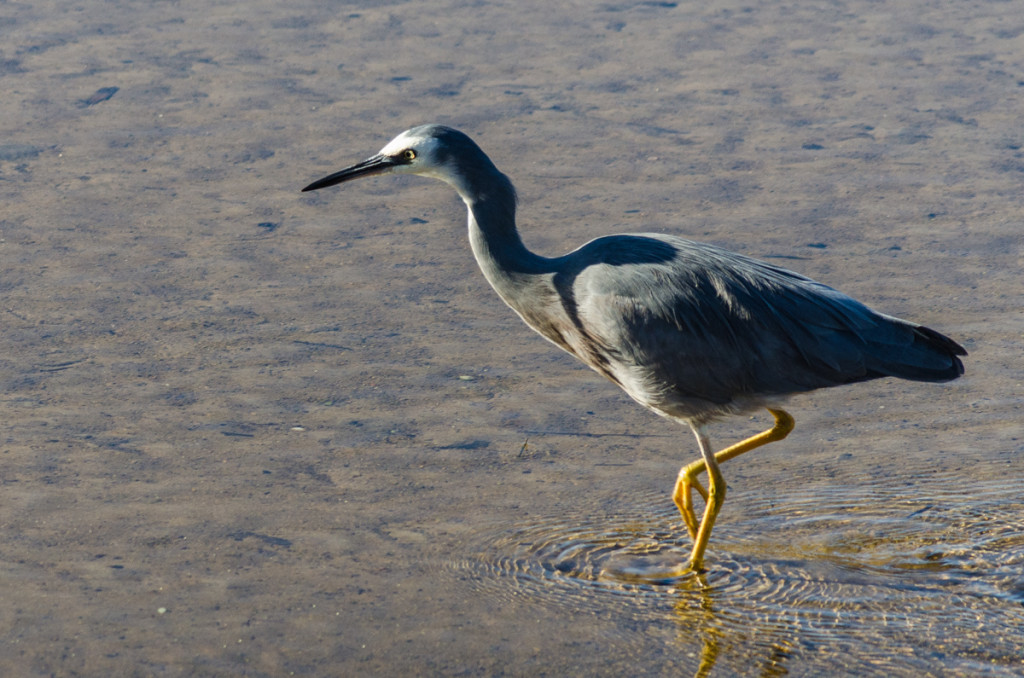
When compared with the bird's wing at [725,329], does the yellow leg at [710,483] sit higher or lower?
lower

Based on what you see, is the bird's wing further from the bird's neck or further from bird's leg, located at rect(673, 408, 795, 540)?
bird's leg, located at rect(673, 408, 795, 540)

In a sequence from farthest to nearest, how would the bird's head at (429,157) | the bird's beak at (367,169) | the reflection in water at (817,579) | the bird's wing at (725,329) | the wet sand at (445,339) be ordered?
the bird's beak at (367,169)
the bird's head at (429,157)
the bird's wing at (725,329)
the wet sand at (445,339)
the reflection in water at (817,579)

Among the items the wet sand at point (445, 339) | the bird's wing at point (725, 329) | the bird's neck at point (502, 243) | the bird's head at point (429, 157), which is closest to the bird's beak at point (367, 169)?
the bird's head at point (429, 157)

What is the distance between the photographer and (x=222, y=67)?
11.6 meters

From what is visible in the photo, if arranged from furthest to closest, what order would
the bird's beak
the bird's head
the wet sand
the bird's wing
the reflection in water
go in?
the bird's beak, the bird's head, the bird's wing, the wet sand, the reflection in water

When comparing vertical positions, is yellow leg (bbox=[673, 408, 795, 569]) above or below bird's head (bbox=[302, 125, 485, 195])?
below

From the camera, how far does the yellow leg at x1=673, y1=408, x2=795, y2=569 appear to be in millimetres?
5988

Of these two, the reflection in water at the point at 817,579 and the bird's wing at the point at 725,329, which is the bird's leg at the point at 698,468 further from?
the bird's wing at the point at 725,329

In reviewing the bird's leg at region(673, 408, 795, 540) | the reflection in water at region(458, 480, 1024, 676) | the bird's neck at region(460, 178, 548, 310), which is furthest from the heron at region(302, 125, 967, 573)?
the reflection in water at region(458, 480, 1024, 676)

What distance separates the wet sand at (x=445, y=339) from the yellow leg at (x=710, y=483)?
0.50 feet

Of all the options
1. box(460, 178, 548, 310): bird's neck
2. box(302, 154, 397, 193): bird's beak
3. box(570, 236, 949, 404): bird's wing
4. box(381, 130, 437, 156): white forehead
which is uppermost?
box(381, 130, 437, 156): white forehead

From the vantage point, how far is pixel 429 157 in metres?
6.01

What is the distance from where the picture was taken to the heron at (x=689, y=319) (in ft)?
19.1

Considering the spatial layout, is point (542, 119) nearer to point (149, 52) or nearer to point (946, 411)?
point (149, 52)
